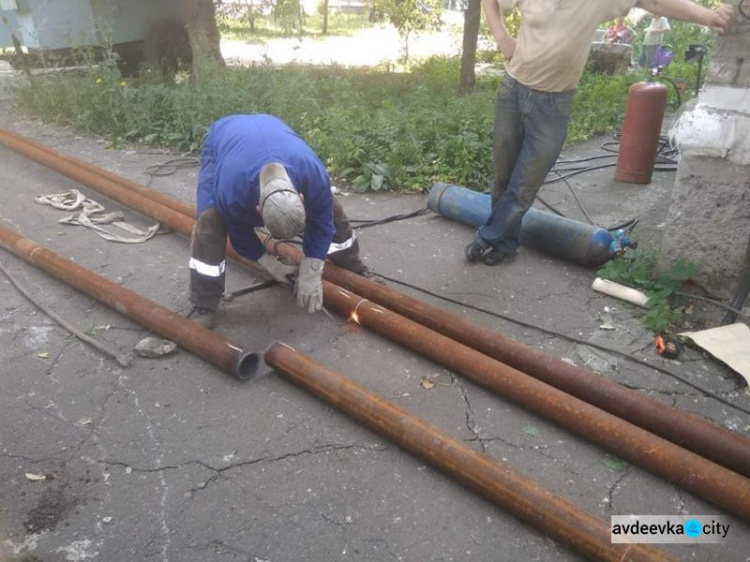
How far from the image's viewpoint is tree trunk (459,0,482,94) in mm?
8391

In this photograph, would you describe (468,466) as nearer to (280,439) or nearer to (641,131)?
(280,439)

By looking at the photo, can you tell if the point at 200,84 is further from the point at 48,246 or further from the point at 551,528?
the point at 551,528

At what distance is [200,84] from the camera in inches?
295

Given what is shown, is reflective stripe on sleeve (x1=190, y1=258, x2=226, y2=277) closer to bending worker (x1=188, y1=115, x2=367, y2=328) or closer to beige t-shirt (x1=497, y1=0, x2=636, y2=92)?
bending worker (x1=188, y1=115, x2=367, y2=328)

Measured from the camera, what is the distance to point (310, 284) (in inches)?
138

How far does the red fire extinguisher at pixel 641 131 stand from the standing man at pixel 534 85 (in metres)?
2.38

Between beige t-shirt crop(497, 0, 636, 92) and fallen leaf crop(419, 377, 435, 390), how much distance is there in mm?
1987

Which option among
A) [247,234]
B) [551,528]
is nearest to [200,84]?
[247,234]

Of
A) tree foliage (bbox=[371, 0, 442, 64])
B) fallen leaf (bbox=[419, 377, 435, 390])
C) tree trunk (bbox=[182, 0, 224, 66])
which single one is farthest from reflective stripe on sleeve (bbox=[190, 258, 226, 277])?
tree foliage (bbox=[371, 0, 442, 64])

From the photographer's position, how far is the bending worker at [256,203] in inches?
114

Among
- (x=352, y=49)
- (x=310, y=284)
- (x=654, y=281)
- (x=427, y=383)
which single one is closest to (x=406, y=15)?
(x=352, y=49)

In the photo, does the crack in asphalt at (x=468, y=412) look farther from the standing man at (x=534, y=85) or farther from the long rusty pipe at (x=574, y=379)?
the standing man at (x=534, y=85)

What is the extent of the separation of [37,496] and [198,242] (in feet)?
4.89

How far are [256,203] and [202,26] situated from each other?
21.4 feet
